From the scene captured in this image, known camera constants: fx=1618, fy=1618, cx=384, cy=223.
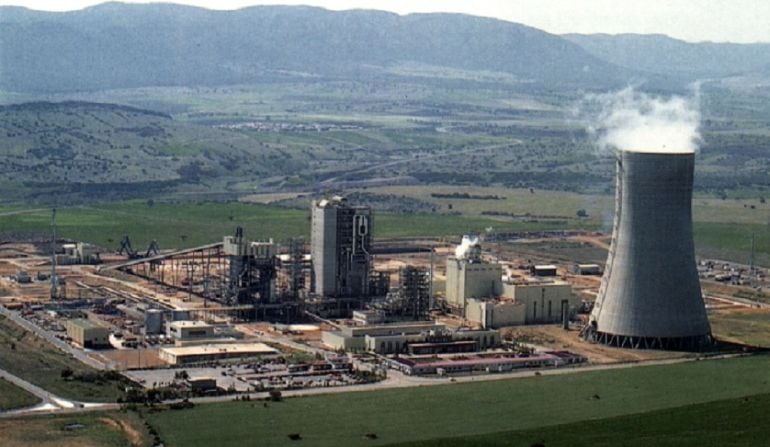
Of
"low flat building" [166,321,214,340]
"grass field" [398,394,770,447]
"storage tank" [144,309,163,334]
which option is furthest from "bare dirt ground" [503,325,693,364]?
"storage tank" [144,309,163,334]

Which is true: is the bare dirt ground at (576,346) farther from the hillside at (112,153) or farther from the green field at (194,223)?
the hillside at (112,153)

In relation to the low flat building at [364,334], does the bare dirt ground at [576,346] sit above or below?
below

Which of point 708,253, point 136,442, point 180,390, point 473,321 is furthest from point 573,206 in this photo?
point 136,442

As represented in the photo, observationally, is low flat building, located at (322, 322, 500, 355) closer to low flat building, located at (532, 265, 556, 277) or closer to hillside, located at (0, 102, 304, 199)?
low flat building, located at (532, 265, 556, 277)

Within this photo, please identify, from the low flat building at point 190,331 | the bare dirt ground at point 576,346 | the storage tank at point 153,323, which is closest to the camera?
the bare dirt ground at point 576,346

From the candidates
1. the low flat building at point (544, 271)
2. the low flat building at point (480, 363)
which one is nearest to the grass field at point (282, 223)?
the low flat building at point (544, 271)

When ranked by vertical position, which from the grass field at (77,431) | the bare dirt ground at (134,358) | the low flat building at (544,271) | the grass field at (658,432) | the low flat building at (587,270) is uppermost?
the low flat building at (544,271)

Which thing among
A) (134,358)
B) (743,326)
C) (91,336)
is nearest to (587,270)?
(743,326)
